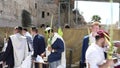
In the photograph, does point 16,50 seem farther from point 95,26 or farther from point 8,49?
point 95,26

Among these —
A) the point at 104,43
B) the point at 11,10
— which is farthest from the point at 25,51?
the point at 11,10

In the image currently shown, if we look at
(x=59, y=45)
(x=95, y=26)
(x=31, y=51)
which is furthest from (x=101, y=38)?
(x=31, y=51)

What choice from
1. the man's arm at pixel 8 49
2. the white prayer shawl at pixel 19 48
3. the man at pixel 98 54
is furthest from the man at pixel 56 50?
the man at pixel 98 54

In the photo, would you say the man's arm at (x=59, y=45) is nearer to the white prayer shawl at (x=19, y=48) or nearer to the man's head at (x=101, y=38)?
the white prayer shawl at (x=19, y=48)

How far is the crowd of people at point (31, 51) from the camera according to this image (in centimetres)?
1008

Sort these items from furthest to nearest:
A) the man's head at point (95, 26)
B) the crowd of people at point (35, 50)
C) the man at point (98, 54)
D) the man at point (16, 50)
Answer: the man at point (16, 50)
the crowd of people at point (35, 50)
the man's head at point (95, 26)
the man at point (98, 54)

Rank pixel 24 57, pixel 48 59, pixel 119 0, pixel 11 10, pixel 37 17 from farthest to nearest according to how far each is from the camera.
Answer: pixel 37 17, pixel 11 10, pixel 119 0, pixel 48 59, pixel 24 57

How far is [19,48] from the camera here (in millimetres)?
10180

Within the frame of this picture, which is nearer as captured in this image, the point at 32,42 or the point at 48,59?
the point at 48,59

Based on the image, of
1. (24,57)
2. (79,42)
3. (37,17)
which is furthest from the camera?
(37,17)

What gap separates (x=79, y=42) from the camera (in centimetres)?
1680

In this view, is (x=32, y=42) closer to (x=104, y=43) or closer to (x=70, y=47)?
(x=70, y=47)

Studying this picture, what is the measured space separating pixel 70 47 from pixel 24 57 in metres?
6.68

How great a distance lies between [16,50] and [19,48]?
0.09 m
